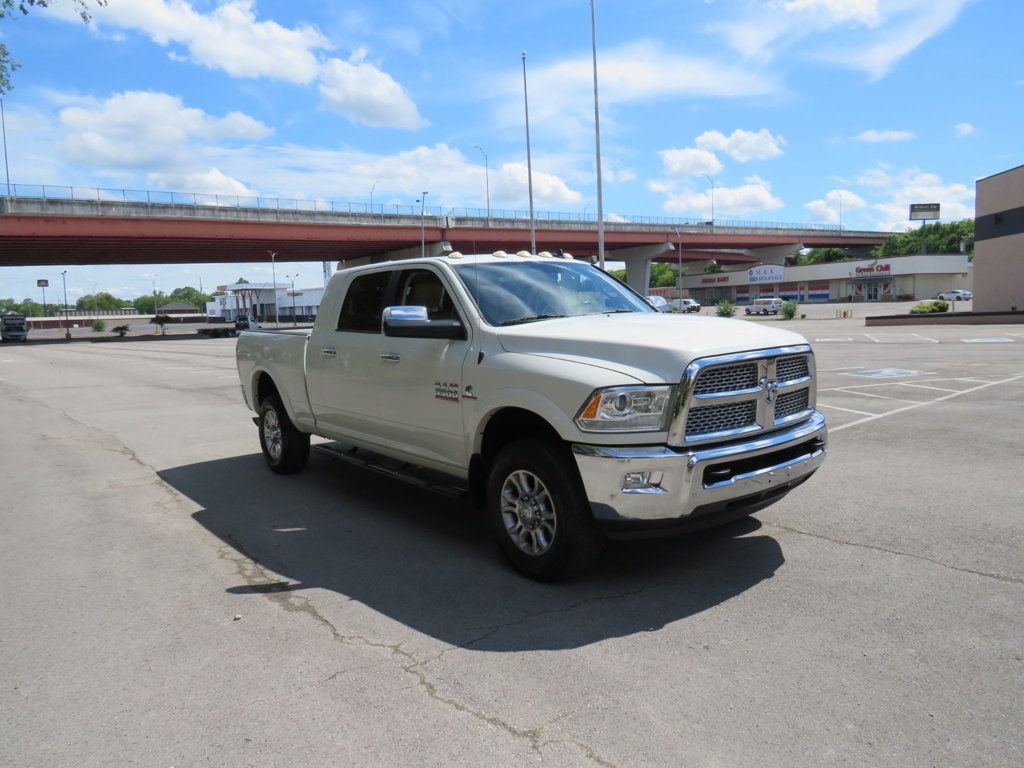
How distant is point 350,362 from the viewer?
6141 mm

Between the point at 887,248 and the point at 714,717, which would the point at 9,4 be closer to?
the point at 714,717

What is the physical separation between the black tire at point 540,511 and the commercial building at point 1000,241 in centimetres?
3950

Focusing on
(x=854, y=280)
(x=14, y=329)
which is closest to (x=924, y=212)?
(x=854, y=280)

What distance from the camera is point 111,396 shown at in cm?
1644

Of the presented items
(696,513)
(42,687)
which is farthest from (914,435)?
(42,687)

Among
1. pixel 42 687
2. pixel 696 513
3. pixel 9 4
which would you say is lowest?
pixel 42 687

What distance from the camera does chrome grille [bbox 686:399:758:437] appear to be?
4016 mm

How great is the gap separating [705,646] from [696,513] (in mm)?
701

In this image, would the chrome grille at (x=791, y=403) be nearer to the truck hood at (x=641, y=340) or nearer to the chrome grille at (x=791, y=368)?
the chrome grille at (x=791, y=368)

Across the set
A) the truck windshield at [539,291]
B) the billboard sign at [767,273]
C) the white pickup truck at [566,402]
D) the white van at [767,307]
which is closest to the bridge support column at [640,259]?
the white van at [767,307]

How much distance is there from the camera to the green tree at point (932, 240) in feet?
416

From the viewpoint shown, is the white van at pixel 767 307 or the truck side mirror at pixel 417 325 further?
the white van at pixel 767 307

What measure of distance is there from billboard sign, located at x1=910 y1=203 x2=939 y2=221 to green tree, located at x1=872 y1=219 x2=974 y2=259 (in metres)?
8.18

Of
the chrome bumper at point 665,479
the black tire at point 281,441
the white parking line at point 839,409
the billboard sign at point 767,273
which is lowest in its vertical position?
the white parking line at point 839,409
